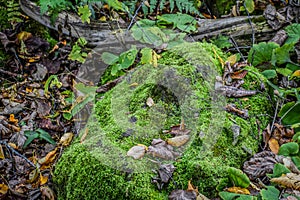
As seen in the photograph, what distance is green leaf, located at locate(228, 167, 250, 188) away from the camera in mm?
2344

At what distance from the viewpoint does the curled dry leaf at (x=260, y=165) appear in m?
2.55

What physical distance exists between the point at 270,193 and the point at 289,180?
0.17 m

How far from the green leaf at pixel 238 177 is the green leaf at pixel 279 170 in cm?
18

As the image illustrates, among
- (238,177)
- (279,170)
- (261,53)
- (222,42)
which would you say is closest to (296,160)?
(279,170)

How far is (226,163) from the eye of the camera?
259cm

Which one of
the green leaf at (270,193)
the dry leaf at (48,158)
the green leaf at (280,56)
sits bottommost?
the dry leaf at (48,158)

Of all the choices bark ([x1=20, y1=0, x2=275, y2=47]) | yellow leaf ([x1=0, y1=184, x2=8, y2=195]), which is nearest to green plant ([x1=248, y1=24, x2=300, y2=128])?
bark ([x1=20, y1=0, x2=275, y2=47])

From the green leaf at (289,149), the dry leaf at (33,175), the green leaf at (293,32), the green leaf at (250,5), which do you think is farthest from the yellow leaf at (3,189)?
the green leaf at (250,5)

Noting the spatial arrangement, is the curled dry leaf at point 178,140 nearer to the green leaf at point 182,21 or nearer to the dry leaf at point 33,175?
the dry leaf at point 33,175

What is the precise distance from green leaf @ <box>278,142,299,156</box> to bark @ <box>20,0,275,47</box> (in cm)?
184

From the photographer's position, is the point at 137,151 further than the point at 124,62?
No

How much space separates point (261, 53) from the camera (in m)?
3.70

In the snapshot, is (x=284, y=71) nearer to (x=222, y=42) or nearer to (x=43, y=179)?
(x=222, y=42)

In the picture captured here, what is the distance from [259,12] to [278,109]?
1.64 m
